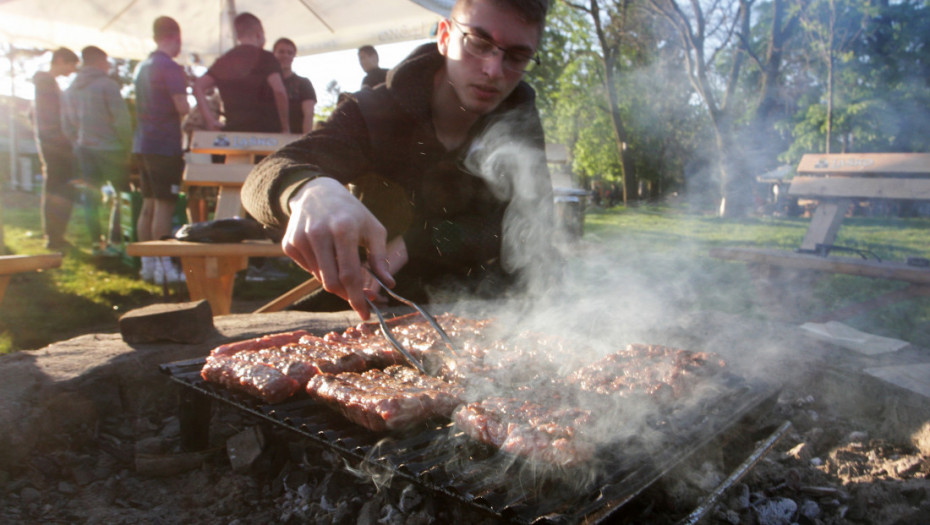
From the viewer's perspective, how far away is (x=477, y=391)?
6.28ft

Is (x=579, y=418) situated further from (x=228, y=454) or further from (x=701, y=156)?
(x=701, y=156)

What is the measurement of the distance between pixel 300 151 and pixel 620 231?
40.9 ft

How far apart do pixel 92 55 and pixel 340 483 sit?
23.3 feet

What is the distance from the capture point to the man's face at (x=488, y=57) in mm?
2717

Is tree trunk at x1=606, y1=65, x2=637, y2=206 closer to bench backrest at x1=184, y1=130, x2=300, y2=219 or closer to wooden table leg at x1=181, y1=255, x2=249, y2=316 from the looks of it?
bench backrest at x1=184, y1=130, x2=300, y2=219

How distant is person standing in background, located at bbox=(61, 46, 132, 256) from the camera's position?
6777 millimetres

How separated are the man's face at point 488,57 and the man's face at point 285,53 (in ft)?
14.6

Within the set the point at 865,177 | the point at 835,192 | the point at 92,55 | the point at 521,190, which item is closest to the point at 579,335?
the point at 521,190

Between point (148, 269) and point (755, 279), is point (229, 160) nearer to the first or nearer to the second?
point (148, 269)

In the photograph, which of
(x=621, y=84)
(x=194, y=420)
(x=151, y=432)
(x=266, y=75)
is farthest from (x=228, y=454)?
(x=621, y=84)

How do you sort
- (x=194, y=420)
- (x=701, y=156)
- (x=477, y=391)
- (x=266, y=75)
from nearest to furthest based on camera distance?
1. (x=477, y=391)
2. (x=194, y=420)
3. (x=266, y=75)
4. (x=701, y=156)

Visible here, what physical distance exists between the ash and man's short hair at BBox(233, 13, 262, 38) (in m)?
4.56

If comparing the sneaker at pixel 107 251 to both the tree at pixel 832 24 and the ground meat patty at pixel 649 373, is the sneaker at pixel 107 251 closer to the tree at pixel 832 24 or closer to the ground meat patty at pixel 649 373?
the ground meat patty at pixel 649 373

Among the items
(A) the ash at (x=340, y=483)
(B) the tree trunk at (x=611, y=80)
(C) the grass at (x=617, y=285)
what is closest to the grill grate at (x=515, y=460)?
(A) the ash at (x=340, y=483)
